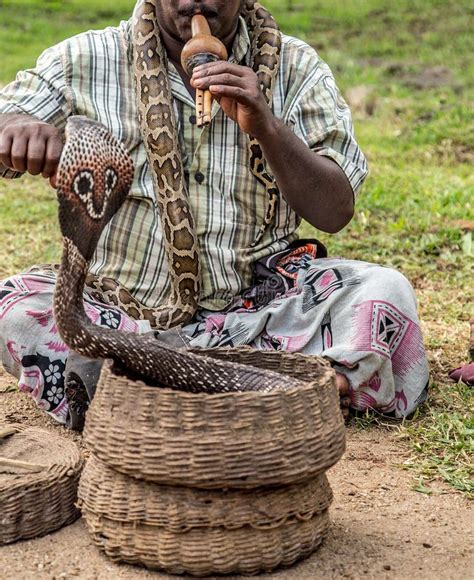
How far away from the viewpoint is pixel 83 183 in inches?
100

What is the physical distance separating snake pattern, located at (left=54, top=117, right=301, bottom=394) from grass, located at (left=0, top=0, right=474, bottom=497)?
81cm

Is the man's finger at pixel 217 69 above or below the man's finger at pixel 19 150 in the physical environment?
above

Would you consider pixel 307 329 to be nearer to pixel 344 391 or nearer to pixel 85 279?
pixel 344 391

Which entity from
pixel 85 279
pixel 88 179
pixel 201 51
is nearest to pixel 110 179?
pixel 88 179

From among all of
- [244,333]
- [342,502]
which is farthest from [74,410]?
[342,502]

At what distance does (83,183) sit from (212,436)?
68 centimetres

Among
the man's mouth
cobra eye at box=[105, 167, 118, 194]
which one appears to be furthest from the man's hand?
cobra eye at box=[105, 167, 118, 194]

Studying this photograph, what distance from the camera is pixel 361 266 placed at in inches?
149

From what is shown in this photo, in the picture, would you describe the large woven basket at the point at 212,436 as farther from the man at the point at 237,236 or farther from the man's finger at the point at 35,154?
the man at the point at 237,236

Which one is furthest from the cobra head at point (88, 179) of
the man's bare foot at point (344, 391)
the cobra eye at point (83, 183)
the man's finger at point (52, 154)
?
the man's bare foot at point (344, 391)

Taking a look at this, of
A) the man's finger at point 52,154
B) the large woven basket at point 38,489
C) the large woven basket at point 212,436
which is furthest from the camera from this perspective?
the man's finger at point 52,154

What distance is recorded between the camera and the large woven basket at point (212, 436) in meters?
2.40

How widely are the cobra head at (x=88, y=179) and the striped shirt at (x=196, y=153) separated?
1.18m

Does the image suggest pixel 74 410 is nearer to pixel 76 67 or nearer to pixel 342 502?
pixel 342 502
